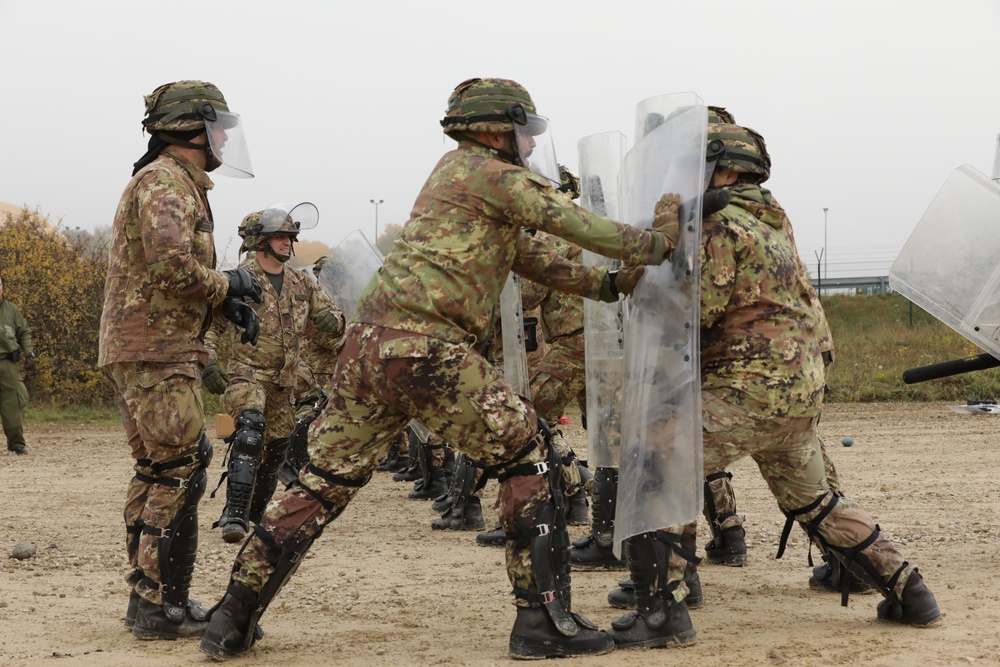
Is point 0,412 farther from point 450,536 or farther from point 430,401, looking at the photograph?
point 430,401

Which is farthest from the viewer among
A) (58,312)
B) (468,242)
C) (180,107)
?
(58,312)

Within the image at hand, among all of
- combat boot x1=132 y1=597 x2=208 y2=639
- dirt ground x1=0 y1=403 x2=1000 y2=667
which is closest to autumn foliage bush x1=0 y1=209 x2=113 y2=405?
dirt ground x1=0 y1=403 x2=1000 y2=667

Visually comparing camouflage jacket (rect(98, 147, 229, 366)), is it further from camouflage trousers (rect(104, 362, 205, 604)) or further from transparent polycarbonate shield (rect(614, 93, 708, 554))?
transparent polycarbonate shield (rect(614, 93, 708, 554))

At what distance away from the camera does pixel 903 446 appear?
11.7m

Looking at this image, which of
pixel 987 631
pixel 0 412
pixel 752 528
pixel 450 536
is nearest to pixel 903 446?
pixel 752 528

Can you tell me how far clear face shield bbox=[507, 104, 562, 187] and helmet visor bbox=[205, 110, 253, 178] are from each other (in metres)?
1.46

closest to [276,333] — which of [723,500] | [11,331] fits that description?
[723,500]

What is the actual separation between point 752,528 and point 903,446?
5.05 m

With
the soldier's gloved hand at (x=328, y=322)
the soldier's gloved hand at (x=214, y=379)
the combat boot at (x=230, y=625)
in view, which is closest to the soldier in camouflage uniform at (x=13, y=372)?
the soldier's gloved hand at (x=328, y=322)

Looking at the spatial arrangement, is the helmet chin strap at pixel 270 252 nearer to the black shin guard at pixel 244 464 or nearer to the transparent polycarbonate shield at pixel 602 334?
the black shin guard at pixel 244 464

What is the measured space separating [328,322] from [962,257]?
4.49 m

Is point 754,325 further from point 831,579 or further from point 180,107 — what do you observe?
point 180,107

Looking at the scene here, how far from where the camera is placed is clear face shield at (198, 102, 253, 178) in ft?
16.9

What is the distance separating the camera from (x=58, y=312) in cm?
1642
